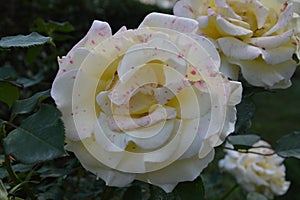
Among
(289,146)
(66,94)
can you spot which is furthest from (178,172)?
(289,146)

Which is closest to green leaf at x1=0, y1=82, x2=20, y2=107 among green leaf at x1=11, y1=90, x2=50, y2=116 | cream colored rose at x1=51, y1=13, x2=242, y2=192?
green leaf at x1=11, y1=90, x2=50, y2=116

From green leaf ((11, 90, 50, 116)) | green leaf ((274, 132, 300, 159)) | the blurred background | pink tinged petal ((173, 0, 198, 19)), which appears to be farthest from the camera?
the blurred background

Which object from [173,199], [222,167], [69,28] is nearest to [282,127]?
[222,167]

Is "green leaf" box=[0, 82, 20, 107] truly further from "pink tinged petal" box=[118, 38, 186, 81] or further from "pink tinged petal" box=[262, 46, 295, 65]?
"pink tinged petal" box=[262, 46, 295, 65]

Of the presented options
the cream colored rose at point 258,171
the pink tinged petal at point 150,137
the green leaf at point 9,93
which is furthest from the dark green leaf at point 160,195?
the cream colored rose at point 258,171

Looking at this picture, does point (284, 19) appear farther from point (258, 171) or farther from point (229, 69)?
point (258, 171)

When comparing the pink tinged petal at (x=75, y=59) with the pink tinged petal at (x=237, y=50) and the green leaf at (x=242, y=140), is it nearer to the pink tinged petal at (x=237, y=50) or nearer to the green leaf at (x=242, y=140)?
the pink tinged petal at (x=237, y=50)

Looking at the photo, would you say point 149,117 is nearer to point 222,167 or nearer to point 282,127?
point 222,167
